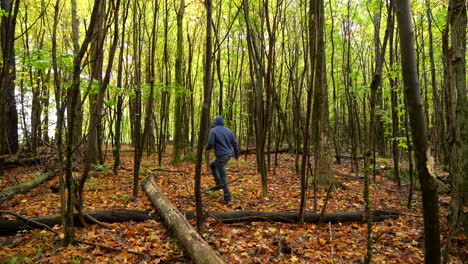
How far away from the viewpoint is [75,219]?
402 cm

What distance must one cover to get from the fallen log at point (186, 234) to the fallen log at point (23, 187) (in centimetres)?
279

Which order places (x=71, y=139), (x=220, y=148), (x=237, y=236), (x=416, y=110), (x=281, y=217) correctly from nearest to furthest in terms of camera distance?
(x=416, y=110), (x=71, y=139), (x=237, y=236), (x=281, y=217), (x=220, y=148)

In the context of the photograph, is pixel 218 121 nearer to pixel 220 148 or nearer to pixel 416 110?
pixel 220 148

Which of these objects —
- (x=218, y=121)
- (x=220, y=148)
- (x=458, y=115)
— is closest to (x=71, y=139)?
(x=220, y=148)

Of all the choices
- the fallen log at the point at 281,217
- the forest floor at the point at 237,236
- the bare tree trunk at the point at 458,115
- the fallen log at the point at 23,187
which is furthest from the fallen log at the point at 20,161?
the bare tree trunk at the point at 458,115

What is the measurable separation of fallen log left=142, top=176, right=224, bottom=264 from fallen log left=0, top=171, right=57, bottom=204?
9.16ft

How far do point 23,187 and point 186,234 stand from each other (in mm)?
4487

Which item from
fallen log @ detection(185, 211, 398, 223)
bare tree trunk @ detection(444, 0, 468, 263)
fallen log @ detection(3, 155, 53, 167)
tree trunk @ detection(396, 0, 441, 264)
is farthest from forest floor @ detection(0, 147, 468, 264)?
fallen log @ detection(3, 155, 53, 167)

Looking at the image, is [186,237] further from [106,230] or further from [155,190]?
[155,190]

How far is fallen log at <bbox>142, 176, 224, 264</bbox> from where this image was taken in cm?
300

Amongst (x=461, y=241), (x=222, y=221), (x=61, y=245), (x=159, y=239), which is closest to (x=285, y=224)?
(x=222, y=221)

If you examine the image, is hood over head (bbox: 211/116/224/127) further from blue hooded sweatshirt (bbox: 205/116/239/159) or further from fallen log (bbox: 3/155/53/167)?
fallen log (bbox: 3/155/53/167)

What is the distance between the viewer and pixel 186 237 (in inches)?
135

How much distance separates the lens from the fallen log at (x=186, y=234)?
3.00 metres
